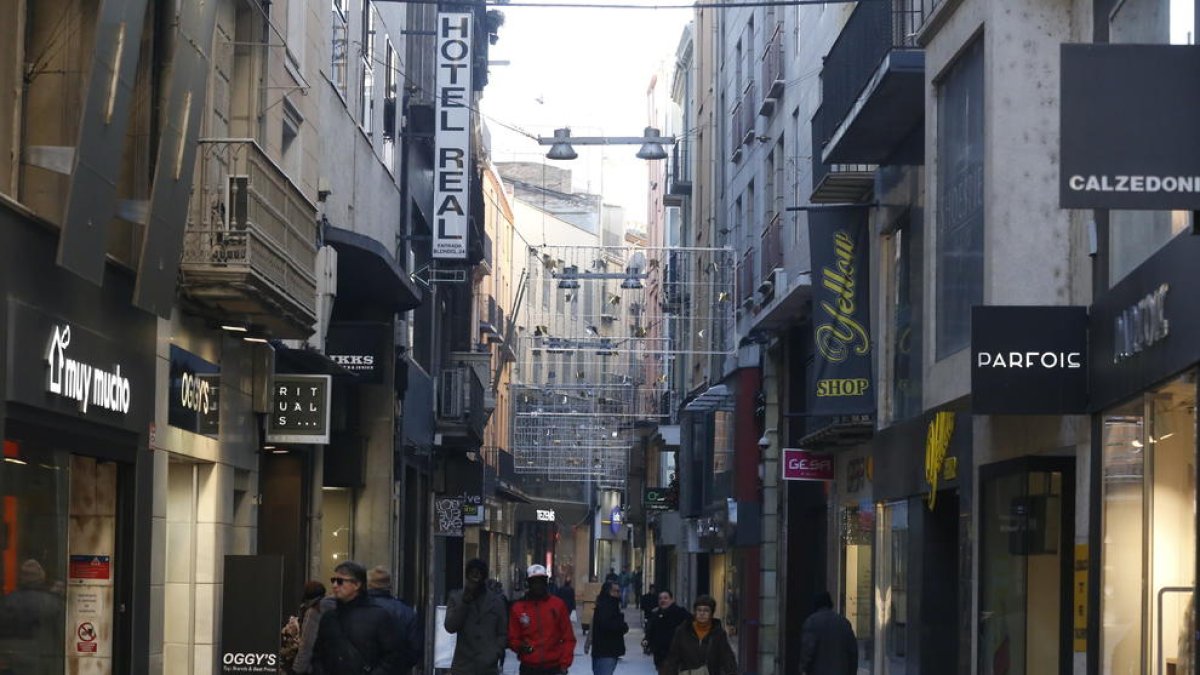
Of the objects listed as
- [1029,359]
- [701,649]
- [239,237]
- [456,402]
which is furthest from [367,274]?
[1029,359]

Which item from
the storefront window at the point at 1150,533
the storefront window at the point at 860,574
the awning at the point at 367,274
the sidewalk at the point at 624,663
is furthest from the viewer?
the sidewalk at the point at 624,663

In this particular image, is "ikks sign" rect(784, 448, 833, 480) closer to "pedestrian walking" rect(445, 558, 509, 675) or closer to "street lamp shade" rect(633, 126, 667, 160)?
"street lamp shade" rect(633, 126, 667, 160)

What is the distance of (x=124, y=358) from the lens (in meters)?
14.5

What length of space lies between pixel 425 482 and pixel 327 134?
13494 mm

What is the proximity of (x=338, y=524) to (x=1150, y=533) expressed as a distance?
17733 mm

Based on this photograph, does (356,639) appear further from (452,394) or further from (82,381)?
(452,394)

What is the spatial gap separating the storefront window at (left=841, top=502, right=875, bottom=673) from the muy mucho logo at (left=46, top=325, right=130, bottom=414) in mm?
12120

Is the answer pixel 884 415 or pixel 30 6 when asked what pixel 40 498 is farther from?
pixel 884 415

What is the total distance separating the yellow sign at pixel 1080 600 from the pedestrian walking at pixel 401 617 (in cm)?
474

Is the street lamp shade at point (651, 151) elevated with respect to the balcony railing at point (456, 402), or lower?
elevated

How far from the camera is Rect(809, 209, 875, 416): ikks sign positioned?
24.1m

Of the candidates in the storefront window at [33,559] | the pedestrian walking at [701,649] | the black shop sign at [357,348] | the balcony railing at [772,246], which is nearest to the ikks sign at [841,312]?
the pedestrian walking at [701,649]

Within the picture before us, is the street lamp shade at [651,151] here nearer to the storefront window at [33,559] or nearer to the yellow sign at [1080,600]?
the yellow sign at [1080,600]

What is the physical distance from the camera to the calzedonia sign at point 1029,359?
1420 centimetres
